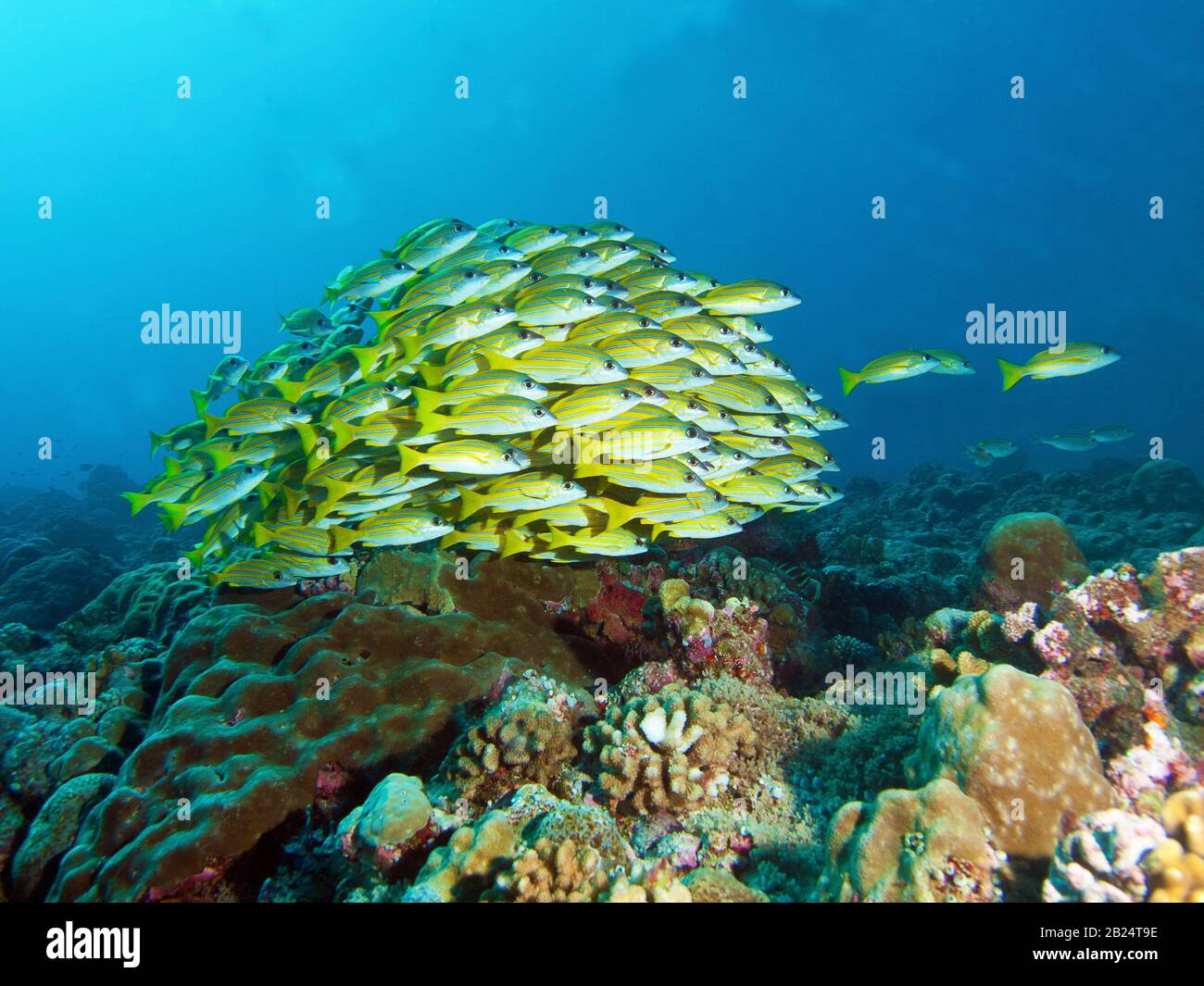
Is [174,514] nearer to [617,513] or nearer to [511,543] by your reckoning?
[511,543]

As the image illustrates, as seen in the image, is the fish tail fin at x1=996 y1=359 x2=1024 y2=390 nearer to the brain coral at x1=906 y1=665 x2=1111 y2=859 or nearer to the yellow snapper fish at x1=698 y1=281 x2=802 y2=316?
the yellow snapper fish at x1=698 y1=281 x2=802 y2=316

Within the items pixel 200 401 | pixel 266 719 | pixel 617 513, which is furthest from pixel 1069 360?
pixel 200 401

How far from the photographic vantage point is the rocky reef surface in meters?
3.04

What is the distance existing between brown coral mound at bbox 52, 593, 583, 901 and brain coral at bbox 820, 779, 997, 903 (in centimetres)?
328

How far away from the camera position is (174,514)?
19.0 feet

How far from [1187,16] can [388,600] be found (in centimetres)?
8426

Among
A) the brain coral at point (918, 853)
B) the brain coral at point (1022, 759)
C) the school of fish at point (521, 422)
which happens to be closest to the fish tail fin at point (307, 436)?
the school of fish at point (521, 422)

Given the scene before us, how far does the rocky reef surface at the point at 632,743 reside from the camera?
3.04m

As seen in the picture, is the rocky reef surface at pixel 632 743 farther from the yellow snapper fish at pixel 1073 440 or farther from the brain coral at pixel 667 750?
the yellow snapper fish at pixel 1073 440

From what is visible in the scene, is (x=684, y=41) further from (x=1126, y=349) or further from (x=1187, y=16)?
(x=1126, y=349)

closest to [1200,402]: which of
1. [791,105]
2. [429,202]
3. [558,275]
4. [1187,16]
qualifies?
[1187,16]

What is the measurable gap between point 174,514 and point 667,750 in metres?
5.13

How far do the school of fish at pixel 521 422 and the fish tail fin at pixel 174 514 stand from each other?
0.02m

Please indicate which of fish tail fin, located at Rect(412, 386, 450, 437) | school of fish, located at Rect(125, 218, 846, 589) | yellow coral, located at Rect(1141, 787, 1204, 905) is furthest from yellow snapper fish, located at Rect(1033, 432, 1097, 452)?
fish tail fin, located at Rect(412, 386, 450, 437)
